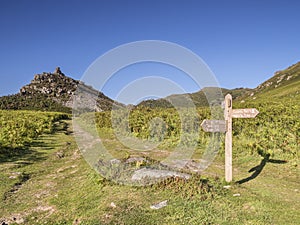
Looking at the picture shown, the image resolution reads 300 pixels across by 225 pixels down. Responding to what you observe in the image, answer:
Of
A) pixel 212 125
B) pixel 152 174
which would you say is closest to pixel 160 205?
pixel 152 174

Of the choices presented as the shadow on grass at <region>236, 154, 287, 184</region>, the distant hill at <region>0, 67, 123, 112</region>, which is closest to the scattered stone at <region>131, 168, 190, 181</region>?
the shadow on grass at <region>236, 154, 287, 184</region>

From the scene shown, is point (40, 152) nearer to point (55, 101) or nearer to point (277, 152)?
point (277, 152)

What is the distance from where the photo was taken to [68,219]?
6.82m

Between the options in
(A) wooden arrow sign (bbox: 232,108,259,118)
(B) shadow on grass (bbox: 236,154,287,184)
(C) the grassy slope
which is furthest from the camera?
(B) shadow on grass (bbox: 236,154,287,184)

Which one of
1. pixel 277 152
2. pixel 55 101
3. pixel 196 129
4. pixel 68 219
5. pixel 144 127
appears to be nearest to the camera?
pixel 68 219

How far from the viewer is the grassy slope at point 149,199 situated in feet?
19.9

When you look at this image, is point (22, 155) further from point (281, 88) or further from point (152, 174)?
point (281, 88)

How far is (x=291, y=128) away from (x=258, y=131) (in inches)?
78.4

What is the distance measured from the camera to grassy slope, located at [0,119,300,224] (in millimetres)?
6066

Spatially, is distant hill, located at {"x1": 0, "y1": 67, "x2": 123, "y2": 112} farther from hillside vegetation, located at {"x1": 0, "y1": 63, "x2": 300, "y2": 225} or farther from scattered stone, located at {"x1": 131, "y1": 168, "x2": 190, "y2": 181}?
scattered stone, located at {"x1": 131, "y1": 168, "x2": 190, "y2": 181}

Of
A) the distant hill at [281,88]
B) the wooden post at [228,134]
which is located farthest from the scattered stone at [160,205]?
the distant hill at [281,88]

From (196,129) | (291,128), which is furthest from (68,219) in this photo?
(196,129)

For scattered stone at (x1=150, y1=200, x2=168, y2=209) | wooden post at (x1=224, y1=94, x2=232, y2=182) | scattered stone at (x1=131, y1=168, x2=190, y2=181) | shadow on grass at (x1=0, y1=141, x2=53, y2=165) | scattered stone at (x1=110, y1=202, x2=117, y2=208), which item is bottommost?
scattered stone at (x1=110, y1=202, x2=117, y2=208)

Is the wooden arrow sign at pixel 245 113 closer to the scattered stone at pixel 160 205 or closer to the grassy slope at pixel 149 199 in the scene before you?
the grassy slope at pixel 149 199
